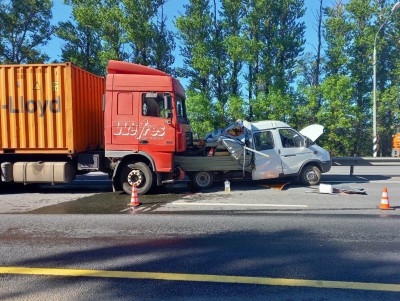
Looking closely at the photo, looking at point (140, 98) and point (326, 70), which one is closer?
point (140, 98)

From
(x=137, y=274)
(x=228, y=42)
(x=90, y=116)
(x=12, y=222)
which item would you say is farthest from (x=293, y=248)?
(x=228, y=42)

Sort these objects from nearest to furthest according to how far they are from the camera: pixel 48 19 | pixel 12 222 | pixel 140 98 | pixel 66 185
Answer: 1. pixel 12 222
2. pixel 140 98
3. pixel 66 185
4. pixel 48 19

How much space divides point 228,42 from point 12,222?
2194 cm

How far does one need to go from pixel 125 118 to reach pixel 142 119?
0.44 metres

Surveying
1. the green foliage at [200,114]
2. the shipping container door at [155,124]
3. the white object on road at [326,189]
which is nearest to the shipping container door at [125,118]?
the shipping container door at [155,124]

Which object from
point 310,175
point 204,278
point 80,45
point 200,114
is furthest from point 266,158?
point 80,45

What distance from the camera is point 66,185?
467 inches

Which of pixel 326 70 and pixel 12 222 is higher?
pixel 326 70

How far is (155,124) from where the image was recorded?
930cm

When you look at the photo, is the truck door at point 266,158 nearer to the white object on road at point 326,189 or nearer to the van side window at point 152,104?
the white object on road at point 326,189

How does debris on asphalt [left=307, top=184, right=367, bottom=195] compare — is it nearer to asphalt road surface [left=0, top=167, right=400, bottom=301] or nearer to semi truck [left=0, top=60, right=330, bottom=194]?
asphalt road surface [left=0, top=167, right=400, bottom=301]

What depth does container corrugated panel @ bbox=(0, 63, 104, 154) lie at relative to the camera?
30.9ft

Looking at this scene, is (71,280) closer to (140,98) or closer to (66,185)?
(140,98)

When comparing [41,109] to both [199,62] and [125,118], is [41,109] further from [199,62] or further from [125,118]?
[199,62]
